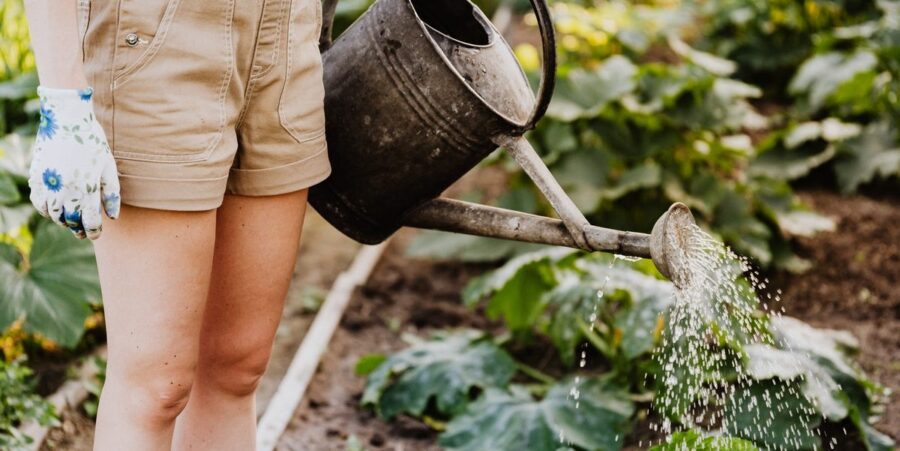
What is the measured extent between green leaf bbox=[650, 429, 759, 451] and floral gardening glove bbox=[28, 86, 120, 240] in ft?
3.82

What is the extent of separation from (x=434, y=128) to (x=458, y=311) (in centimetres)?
191

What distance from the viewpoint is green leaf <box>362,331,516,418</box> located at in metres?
2.85

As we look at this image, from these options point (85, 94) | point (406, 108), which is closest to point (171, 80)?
point (85, 94)

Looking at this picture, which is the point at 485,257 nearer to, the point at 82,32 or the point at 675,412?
the point at 675,412

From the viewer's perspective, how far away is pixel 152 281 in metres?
1.61

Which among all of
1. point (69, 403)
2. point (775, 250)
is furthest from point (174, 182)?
point (775, 250)

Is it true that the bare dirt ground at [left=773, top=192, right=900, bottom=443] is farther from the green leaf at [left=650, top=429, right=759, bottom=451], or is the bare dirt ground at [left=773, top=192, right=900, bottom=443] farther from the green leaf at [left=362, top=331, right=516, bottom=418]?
the green leaf at [left=362, top=331, right=516, bottom=418]

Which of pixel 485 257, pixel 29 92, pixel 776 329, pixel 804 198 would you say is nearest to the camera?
pixel 776 329

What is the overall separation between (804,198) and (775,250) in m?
0.70

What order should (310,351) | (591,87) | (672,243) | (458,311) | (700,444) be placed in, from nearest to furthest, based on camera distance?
(672,243) → (700,444) → (310,351) → (458,311) → (591,87)

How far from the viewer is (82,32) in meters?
1.53

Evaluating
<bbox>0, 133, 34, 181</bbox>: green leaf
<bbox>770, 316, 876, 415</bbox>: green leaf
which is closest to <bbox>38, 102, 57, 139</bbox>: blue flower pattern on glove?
<bbox>0, 133, 34, 181</bbox>: green leaf

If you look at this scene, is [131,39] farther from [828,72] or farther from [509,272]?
[828,72]

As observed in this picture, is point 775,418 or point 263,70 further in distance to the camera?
point 775,418
